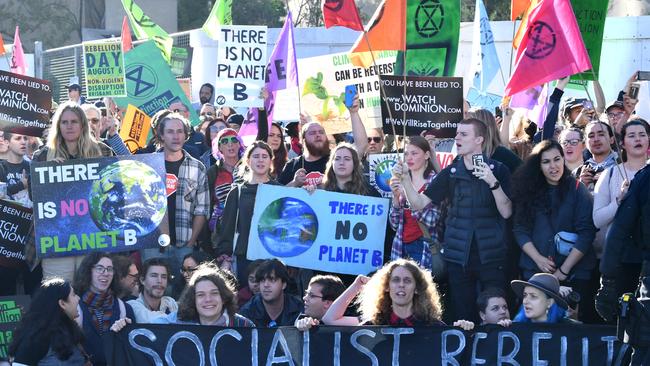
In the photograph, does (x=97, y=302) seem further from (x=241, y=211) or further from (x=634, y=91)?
(x=634, y=91)

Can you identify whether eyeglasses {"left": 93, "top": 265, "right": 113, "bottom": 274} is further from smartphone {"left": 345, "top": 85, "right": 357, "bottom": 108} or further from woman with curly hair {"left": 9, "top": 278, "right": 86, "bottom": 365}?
smartphone {"left": 345, "top": 85, "right": 357, "bottom": 108}

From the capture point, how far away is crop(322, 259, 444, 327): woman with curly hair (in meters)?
7.82

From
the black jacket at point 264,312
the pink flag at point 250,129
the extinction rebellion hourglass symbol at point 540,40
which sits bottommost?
the black jacket at point 264,312

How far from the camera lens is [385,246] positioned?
948cm

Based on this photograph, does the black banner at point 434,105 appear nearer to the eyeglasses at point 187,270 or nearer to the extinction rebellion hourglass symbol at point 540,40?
the extinction rebellion hourglass symbol at point 540,40

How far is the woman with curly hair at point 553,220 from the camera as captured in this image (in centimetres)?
837

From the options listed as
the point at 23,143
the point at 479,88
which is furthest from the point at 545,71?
the point at 23,143

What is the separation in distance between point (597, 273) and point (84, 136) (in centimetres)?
384

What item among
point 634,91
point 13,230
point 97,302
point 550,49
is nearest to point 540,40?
point 550,49

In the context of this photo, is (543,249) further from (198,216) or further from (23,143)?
(23,143)

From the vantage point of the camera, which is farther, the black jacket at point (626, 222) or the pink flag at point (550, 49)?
the pink flag at point (550, 49)

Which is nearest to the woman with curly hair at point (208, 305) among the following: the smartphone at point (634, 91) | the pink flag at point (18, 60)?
the smartphone at point (634, 91)

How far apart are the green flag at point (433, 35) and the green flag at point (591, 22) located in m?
1.09

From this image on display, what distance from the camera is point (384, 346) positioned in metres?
7.65
